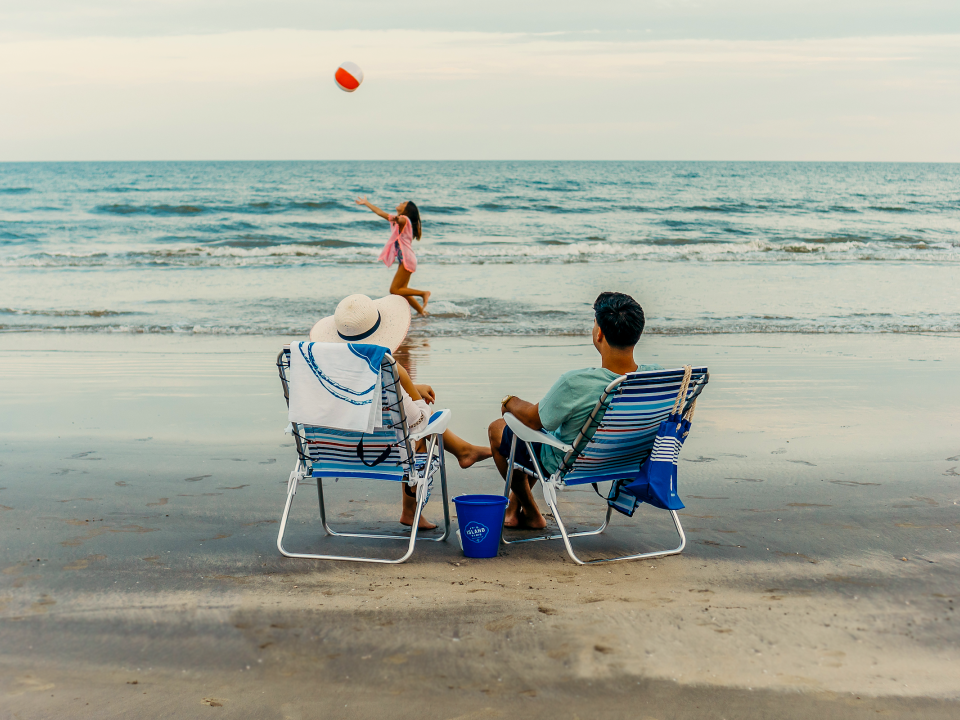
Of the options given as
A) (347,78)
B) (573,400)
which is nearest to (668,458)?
(573,400)

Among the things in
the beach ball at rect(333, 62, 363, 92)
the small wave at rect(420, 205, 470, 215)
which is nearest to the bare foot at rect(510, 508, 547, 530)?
the beach ball at rect(333, 62, 363, 92)

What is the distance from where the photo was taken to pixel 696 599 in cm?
319

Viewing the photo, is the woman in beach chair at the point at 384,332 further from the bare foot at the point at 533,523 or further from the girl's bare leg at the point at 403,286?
the girl's bare leg at the point at 403,286

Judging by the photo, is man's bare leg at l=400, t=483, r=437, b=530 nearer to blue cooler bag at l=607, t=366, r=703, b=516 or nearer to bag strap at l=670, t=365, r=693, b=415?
blue cooler bag at l=607, t=366, r=703, b=516

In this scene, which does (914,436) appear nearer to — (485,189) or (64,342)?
(64,342)

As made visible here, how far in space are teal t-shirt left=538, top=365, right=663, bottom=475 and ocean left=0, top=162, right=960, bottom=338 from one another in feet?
22.1

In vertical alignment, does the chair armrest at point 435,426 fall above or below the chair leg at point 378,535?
above

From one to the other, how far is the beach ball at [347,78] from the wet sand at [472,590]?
4.91 m

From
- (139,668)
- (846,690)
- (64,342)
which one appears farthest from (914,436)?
(64,342)

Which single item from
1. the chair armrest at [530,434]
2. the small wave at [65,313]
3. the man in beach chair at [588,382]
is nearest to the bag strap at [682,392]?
the man in beach chair at [588,382]

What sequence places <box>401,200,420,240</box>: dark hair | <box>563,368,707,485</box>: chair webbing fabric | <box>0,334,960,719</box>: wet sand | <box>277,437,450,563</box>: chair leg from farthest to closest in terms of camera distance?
1. <box>401,200,420,240</box>: dark hair
2. <box>277,437,450,563</box>: chair leg
3. <box>563,368,707,485</box>: chair webbing fabric
4. <box>0,334,960,719</box>: wet sand

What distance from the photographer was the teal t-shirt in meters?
3.48

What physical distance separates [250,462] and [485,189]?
3644 centimetres

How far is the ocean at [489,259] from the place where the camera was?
11539 millimetres
